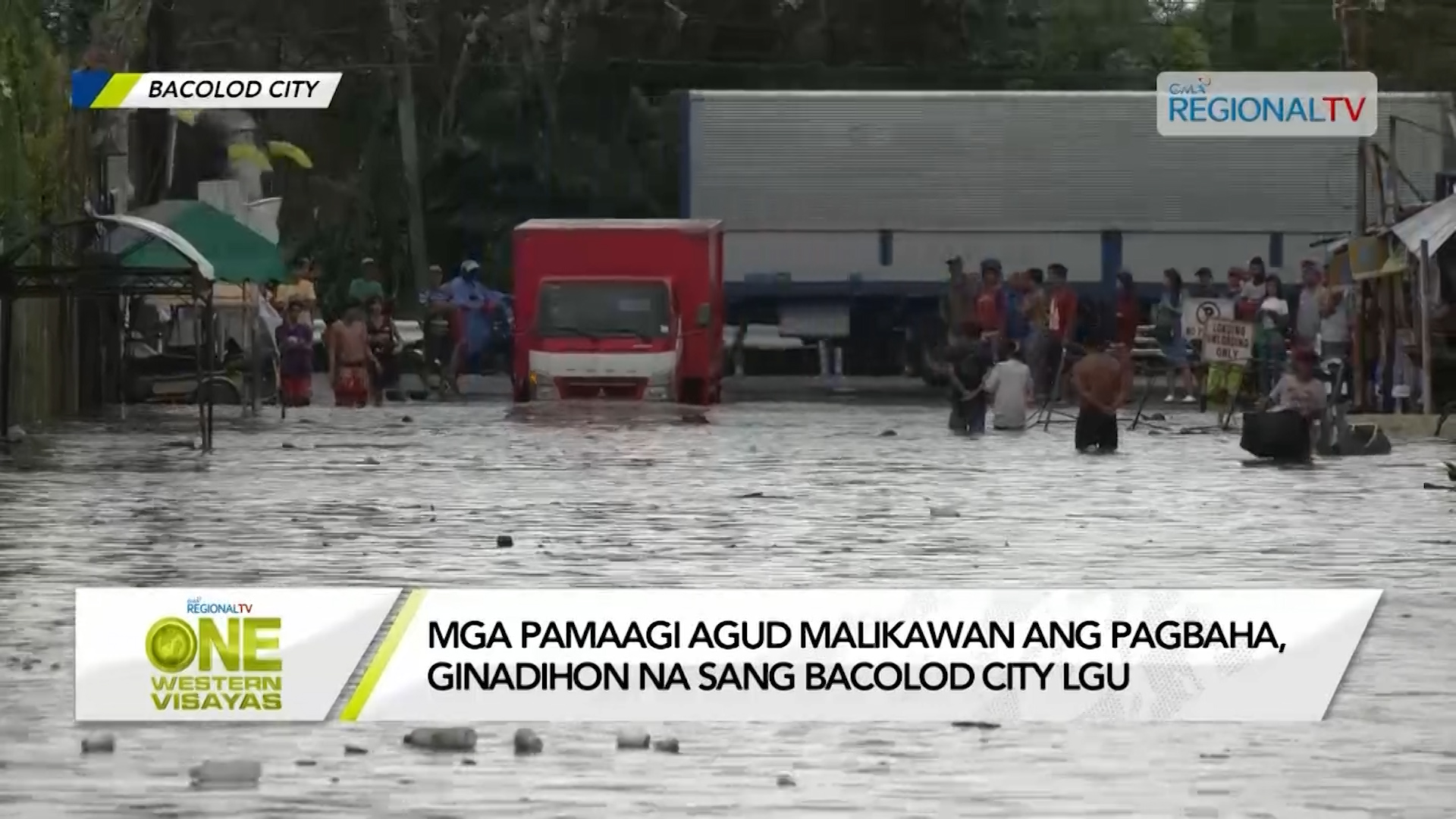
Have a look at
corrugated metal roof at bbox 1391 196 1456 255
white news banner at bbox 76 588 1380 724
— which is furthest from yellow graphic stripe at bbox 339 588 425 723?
corrugated metal roof at bbox 1391 196 1456 255

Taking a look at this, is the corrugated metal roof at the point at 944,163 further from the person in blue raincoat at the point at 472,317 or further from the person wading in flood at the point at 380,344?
the person wading in flood at the point at 380,344

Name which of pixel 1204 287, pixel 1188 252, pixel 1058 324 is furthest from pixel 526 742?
pixel 1188 252

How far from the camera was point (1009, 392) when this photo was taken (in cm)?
3556

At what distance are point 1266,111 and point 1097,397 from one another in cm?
2102

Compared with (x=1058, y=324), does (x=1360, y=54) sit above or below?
above

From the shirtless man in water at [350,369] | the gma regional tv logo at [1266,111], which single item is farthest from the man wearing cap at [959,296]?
the shirtless man in water at [350,369]

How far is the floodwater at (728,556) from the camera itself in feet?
33.9

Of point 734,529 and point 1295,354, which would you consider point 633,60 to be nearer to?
point 1295,354

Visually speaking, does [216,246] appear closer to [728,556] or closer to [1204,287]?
[1204,287]

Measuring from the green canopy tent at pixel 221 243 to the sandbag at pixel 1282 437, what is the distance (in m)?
11.4

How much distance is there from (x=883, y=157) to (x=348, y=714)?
129 ft

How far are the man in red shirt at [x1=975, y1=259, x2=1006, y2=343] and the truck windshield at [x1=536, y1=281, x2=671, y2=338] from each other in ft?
12.8

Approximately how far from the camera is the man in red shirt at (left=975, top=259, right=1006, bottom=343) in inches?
1689

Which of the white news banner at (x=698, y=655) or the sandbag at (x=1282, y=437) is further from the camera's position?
the sandbag at (x=1282, y=437)
